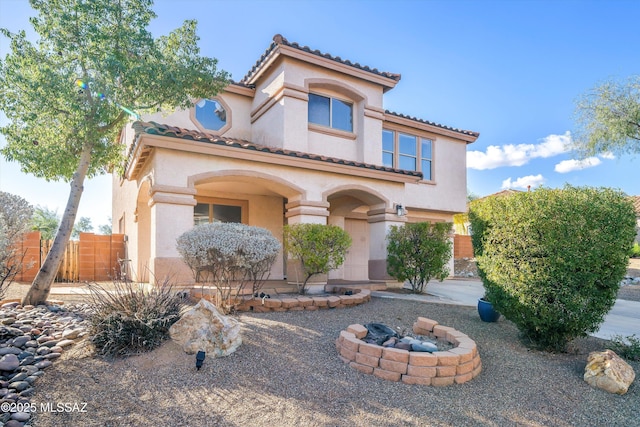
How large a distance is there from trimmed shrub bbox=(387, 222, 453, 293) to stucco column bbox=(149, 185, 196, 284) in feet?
18.8

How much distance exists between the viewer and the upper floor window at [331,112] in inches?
A: 506

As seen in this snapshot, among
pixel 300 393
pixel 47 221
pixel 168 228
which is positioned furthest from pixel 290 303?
pixel 47 221

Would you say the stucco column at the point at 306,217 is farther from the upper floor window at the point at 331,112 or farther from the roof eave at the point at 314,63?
the roof eave at the point at 314,63

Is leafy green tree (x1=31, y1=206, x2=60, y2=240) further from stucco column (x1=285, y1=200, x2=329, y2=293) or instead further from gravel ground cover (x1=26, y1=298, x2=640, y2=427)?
gravel ground cover (x1=26, y1=298, x2=640, y2=427)

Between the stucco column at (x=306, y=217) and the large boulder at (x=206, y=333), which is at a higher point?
the stucco column at (x=306, y=217)

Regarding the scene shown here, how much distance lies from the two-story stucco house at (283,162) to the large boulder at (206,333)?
3.71 metres

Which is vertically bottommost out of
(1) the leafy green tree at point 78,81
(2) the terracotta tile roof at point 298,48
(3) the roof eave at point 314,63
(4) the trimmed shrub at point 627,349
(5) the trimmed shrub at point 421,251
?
(4) the trimmed shrub at point 627,349

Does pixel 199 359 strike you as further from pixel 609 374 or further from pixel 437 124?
pixel 437 124

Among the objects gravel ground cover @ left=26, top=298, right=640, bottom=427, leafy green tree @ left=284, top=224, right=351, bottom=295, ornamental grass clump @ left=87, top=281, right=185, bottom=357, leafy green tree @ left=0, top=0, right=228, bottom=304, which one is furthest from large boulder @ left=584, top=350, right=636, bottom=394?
leafy green tree @ left=0, top=0, right=228, bottom=304

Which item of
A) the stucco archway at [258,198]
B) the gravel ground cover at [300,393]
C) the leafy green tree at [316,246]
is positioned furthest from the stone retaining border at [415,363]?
the stucco archway at [258,198]

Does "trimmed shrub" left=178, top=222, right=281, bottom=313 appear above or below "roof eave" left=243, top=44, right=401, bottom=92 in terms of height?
below

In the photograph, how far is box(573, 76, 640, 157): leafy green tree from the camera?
16.2m

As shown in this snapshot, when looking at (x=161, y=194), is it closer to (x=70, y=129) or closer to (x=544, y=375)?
(x=70, y=129)

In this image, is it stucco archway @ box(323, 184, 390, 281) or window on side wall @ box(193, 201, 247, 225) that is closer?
stucco archway @ box(323, 184, 390, 281)
